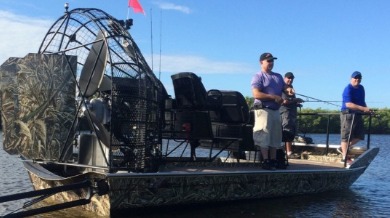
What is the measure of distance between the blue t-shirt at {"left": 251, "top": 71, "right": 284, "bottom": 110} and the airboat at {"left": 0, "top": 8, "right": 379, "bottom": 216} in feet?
1.43

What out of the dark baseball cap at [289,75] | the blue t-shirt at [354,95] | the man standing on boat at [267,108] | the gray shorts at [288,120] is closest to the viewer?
the man standing on boat at [267,108]

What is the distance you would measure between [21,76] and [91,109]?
1.24m

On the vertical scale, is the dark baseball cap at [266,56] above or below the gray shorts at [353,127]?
above

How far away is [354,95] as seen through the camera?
10.1 metres

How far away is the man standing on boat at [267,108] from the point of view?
834cm

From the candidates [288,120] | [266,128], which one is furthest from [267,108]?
[288,120]

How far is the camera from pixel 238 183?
307 inches

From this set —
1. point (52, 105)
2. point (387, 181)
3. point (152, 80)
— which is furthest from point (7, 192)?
point (387, 181)

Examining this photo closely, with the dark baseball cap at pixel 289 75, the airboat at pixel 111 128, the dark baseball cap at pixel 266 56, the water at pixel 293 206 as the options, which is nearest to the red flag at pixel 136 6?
the airboat at pixel 111 128

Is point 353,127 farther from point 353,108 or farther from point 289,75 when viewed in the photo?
point 289,75

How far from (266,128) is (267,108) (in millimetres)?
349

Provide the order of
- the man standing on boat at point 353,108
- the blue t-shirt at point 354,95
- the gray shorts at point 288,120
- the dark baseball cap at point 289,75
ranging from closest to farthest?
the man standing on boat at point 353,108, the blue t-shirt at point 354,95, the gray shorts at point 288,120, the dark baseball cap at point 289,75

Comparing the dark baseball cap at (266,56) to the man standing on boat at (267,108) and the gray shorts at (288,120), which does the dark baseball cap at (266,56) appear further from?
the gray shorts at (288,120)

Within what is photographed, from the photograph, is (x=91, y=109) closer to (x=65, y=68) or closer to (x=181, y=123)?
A: (x=65, y=68)
